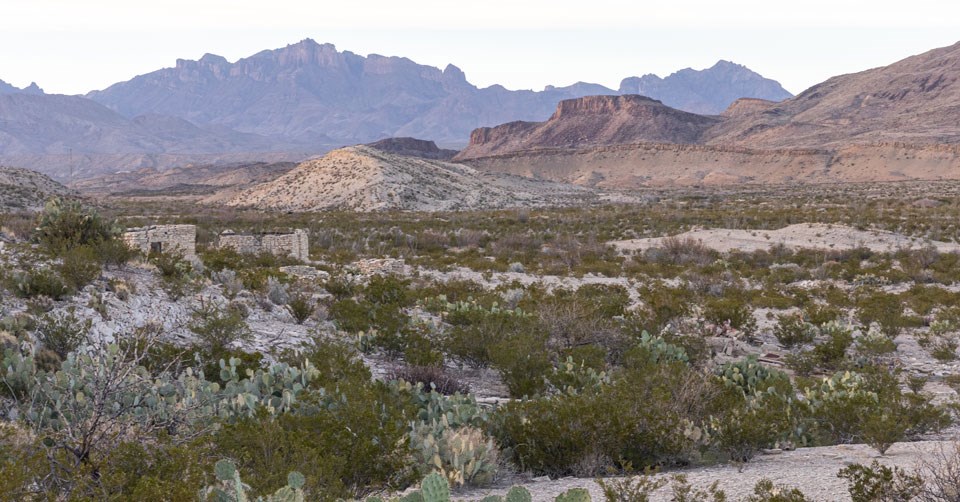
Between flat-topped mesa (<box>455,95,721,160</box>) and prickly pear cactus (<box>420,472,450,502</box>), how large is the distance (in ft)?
467

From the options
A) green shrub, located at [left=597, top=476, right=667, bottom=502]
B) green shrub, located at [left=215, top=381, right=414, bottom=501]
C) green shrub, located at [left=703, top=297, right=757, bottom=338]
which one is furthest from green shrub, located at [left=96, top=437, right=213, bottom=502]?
green shrub, located at [left=703, top=297, right=757, bottom=338]

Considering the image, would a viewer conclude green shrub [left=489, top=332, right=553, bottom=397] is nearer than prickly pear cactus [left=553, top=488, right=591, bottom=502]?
No

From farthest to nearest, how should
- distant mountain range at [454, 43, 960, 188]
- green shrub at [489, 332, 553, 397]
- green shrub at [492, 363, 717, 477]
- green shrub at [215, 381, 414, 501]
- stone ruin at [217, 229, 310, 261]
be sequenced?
distant mountain range at [454, 43, 960, 188], stone ruin at [217, 229, 310, 261], green shrub at [489, 332, 553, 397], green shrub at [492, 363, 717, 477], green shrub at [215, 381, 414, 501]

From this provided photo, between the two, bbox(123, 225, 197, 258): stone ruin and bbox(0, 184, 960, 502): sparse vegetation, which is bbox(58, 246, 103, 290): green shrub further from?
bbox(123, 225, 197, 258): stone ruin

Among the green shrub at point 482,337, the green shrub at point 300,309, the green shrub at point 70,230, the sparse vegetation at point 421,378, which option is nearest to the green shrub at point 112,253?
the sparse vegetation at point 421,378

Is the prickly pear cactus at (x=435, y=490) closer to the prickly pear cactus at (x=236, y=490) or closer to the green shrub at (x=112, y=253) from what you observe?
the prickly pear cactus at (x=236, y=490)

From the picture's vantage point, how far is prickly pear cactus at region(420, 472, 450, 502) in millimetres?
3900

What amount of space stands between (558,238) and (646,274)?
347 inches

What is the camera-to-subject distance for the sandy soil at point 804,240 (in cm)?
2514

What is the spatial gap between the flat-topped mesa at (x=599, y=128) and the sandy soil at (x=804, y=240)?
117m

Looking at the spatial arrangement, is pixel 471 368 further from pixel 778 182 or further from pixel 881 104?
pixel 881 104

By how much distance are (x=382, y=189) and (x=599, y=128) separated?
108624 millimetres

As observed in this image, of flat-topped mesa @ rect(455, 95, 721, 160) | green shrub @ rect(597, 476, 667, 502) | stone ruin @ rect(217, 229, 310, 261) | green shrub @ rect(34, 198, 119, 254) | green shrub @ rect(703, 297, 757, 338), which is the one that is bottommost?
green shrub @ rect(703, 297, 757, 338)

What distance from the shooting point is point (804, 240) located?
26781 mm
